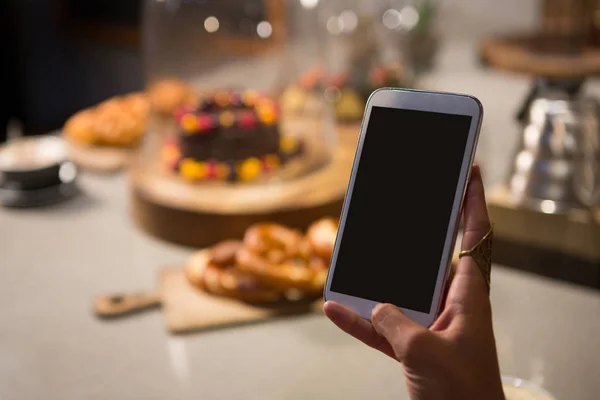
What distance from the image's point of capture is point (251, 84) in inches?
74.0

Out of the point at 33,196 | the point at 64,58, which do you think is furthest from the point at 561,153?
the point at 64,58

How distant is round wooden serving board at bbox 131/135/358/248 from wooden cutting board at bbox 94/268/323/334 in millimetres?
185

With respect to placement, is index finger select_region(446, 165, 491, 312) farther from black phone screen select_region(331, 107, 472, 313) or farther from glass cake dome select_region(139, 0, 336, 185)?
glass cake dome select_region(139, 0, 336, 185)

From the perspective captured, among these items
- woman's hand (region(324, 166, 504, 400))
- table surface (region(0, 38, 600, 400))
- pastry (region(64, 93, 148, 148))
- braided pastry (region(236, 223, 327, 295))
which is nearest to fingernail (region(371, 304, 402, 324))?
woman's hand (region(324, 166, 504, 400))

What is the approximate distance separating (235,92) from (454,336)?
1.30 m

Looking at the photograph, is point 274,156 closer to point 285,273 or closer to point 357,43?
point 285,273

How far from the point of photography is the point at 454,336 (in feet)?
1.86

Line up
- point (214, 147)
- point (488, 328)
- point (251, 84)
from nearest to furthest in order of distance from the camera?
1. point (488, 328)
2. point (214, 147)
3. point (251, 84)

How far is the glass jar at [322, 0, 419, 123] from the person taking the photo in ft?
6.48

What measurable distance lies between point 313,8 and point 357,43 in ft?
1.02

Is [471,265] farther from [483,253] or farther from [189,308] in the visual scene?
[189,308]

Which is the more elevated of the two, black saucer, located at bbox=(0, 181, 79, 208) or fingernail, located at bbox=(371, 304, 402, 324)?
fingernail, located at bbox=(371, 304, 402, 324)

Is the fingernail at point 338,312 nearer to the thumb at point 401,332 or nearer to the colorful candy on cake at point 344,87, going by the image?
the thumb at point 401,332

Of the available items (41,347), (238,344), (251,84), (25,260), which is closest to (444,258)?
(238,344)
